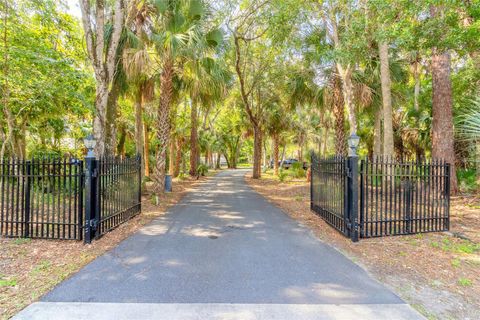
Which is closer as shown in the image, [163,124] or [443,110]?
[443,110]

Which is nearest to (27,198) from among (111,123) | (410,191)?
(111,123)

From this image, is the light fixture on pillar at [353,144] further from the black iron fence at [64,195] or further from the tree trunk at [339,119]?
the tree trunk at [339,119]

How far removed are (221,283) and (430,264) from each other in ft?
11.1

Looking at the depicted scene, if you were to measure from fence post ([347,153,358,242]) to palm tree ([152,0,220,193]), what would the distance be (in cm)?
686

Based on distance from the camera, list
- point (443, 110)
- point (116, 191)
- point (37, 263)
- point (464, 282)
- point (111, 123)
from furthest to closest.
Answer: point (111, 123) → point (443, 110) → point (116, 191) → point (37, 263) → point (464, 282)

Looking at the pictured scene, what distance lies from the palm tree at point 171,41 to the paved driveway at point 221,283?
6472mm

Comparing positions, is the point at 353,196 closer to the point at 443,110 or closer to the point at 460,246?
the point at 460,246

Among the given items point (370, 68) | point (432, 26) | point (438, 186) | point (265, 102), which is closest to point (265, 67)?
point (265, 102)

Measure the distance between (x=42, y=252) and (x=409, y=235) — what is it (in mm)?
7097

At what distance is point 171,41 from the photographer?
31.9ft

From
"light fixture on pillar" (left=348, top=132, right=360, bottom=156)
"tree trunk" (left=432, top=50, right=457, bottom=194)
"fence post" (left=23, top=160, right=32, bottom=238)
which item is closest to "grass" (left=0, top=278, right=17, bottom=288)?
"fence post" (left=23, top=160, right=32, bottom=238)

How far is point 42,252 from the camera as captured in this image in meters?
4.96

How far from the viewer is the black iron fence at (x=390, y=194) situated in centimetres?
568

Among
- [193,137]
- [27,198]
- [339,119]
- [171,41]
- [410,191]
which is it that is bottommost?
[27,198]
